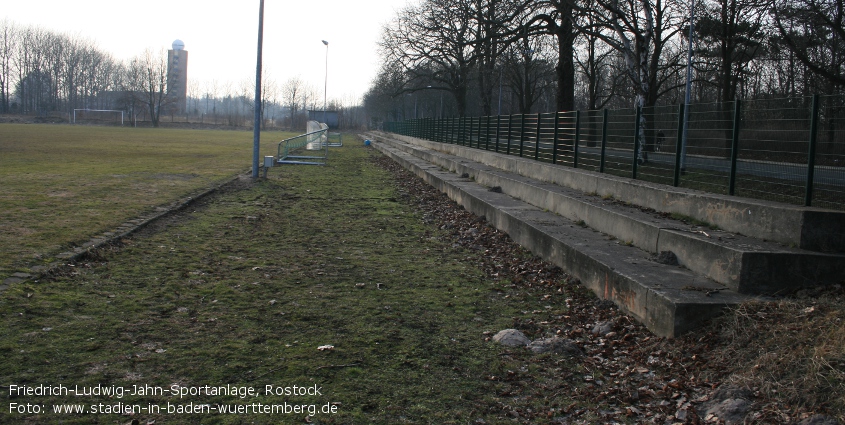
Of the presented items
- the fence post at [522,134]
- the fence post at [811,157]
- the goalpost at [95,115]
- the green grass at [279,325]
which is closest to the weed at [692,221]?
the fence post at [811,157]

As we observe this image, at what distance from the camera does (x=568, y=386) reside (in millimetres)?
4406

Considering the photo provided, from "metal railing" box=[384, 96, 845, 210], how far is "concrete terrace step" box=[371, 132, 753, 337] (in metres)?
1.94

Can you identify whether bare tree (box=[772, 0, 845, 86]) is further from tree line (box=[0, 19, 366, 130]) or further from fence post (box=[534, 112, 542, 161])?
tree line (box=[0, 19, 366, 130])

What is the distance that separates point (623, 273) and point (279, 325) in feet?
10.4

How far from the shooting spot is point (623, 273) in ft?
19.8

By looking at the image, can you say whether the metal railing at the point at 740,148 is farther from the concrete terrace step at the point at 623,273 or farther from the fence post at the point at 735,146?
the concrete terrace step at the point at 623,273

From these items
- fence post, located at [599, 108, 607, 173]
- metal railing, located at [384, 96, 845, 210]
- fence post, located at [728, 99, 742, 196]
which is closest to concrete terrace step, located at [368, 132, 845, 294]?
fence post, located at [728, 99, 742, 196]

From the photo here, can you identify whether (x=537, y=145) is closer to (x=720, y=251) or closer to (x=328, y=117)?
(x=720, y=251)

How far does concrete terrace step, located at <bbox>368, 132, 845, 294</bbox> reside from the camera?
5.41 meters

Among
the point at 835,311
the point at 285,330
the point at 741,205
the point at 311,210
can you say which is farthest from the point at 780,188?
the point at 311,210

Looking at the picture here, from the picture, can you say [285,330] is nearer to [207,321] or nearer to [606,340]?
[207,321]

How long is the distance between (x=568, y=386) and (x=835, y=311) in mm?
1947

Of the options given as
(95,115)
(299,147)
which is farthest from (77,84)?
(299,147)

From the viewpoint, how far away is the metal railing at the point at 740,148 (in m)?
7.16
